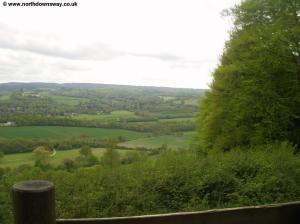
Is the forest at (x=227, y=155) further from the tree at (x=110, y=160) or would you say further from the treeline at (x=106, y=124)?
the treeline at (x=106, y=124)

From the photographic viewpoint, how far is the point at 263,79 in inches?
724

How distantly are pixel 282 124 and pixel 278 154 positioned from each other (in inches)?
389

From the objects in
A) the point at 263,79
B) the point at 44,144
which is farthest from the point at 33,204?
the point at 44,144

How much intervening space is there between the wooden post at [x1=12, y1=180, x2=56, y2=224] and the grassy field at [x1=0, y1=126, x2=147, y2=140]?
58.8 metres

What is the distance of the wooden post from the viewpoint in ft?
7.19

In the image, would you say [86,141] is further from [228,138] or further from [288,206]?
[288,206]

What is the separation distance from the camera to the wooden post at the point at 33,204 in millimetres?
2191

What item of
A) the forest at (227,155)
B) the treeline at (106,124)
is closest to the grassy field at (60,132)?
the treeline at (106,124)

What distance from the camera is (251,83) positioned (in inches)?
733

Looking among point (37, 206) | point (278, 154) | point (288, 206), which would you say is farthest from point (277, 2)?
point (37, 206)

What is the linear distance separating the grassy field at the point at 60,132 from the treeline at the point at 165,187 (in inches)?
2133

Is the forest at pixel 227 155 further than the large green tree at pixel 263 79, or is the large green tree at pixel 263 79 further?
the large green tree at pixel 263 79

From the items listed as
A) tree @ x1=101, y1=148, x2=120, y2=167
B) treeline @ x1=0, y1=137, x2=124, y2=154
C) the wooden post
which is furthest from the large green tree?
treeline @ x1=0, y1=137, x2=124, y2=154

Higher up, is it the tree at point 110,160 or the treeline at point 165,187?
the treeline at point 165,187
